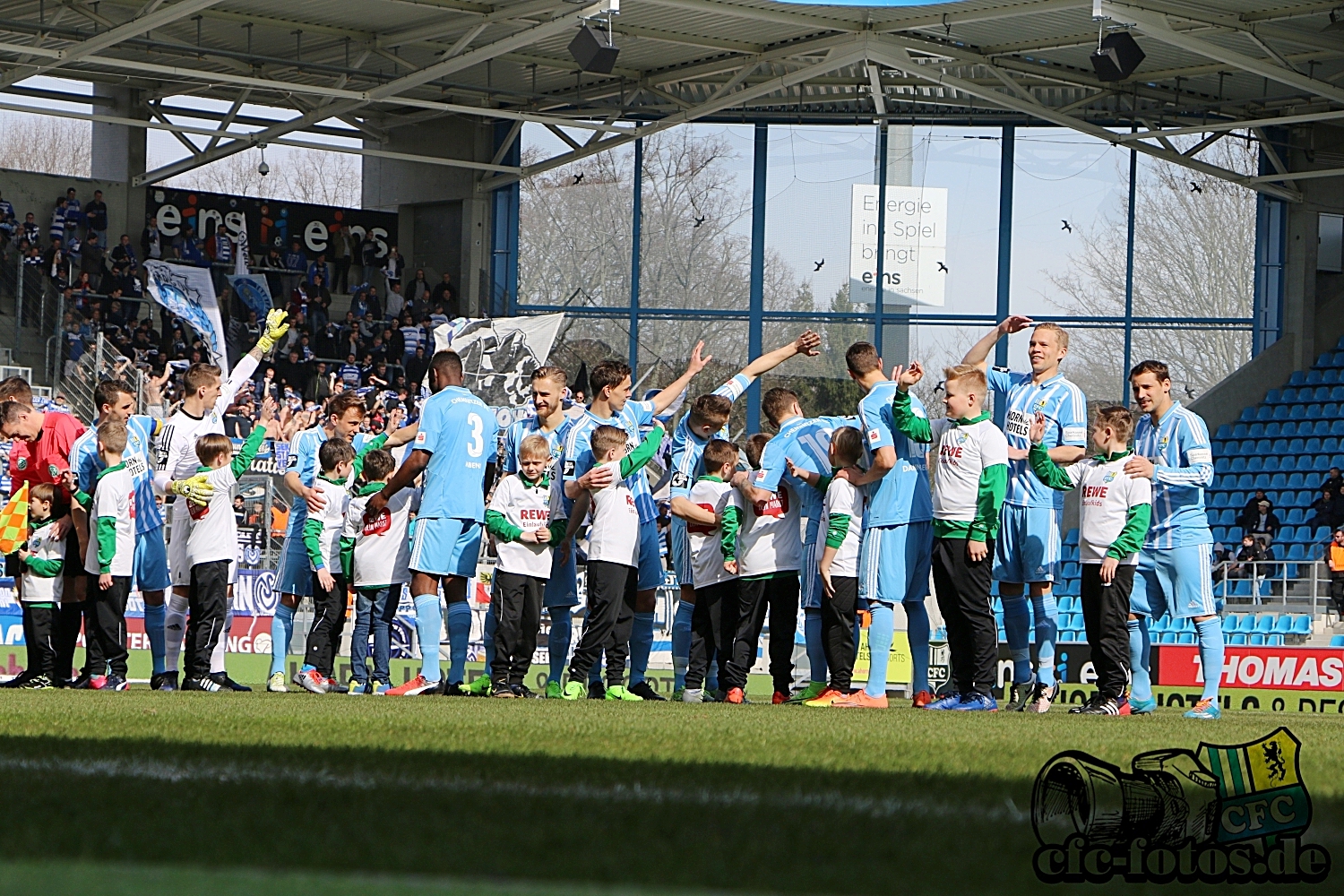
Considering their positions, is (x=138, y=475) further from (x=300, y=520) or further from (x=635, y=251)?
(x=635, y=251)

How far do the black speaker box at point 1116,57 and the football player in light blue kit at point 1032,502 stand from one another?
37.6ft

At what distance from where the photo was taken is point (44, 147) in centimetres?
4650

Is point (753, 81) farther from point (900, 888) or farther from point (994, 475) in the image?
point (900, 888)

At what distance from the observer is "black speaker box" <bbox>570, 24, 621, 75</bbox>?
770 inches

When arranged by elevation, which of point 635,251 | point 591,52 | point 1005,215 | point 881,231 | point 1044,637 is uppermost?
point 591,52

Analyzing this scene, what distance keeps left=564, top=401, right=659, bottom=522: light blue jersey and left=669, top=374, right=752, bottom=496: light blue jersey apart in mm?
171

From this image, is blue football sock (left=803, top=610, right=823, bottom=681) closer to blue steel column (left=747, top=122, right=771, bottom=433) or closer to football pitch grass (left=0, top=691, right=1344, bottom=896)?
football pitch grass (left=0, top=691, right=1344, bottom=896)

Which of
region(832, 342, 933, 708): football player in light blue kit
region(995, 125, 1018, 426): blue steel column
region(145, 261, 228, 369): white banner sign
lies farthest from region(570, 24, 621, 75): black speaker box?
region(832, 342, 933, 708): football player in light blue kit

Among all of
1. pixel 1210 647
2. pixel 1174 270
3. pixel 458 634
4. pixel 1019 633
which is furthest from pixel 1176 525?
pixel 1174 270

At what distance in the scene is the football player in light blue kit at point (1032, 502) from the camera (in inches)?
348

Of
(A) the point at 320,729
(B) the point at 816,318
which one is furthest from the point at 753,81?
(A) the point at 320,729

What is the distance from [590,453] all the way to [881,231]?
20324 mm

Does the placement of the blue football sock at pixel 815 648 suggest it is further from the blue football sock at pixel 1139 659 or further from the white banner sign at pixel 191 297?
the white banner sign at pixel 191 297

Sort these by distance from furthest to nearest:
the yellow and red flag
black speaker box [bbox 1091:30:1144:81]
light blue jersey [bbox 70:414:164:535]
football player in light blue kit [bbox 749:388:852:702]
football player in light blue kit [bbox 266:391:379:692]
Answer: black speaker box [bbox 1091:30:1144:81]
football player in light blue kit [bbox 266:391:379:692]
light blue jersey [bbox 70:414:164:535]
the yellow and red flag
football player in light blue kit [bbox 749:388:852:702]
